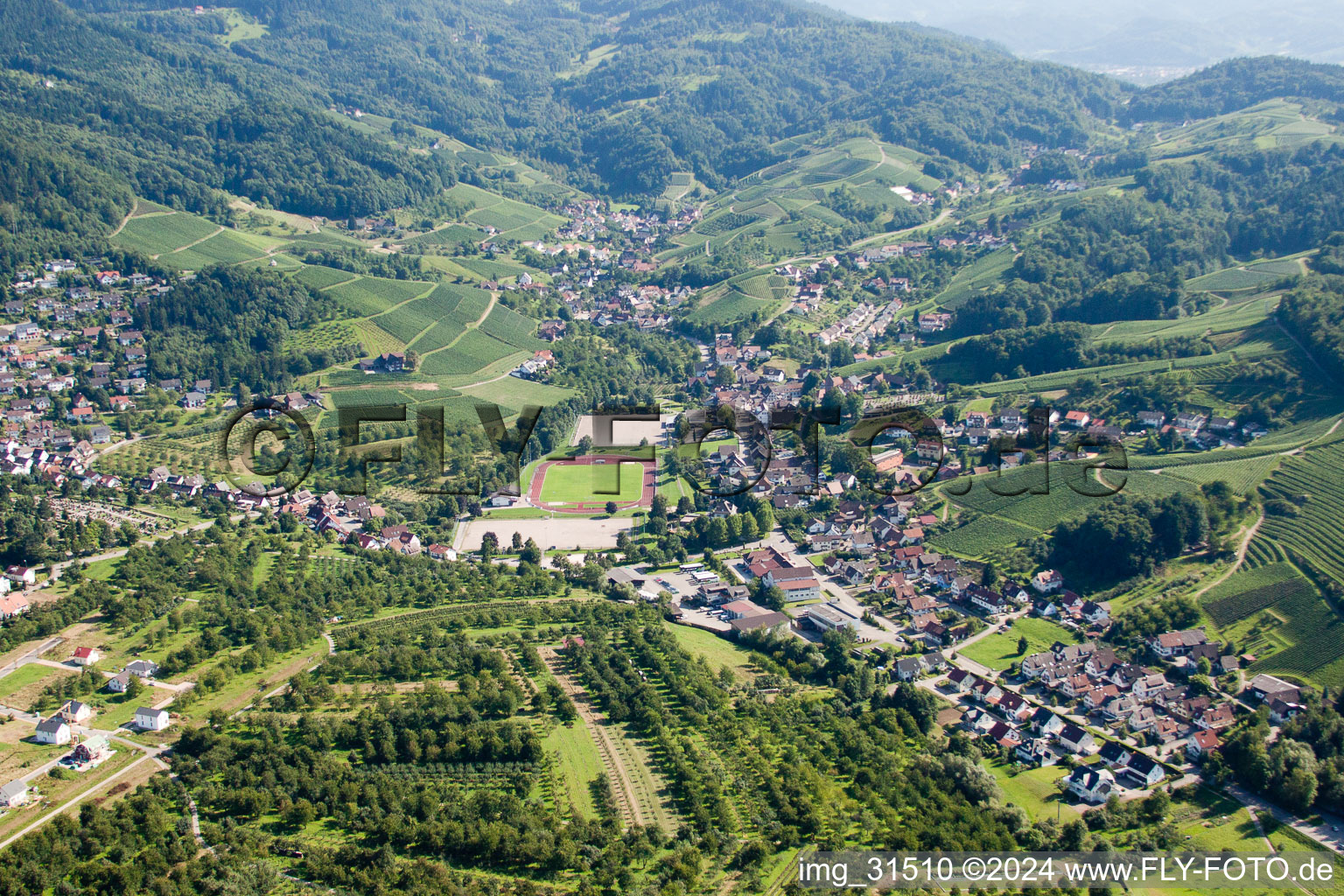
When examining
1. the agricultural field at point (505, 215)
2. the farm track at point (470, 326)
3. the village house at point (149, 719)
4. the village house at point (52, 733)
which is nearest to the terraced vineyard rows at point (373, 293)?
the farm track at point (470, 326)

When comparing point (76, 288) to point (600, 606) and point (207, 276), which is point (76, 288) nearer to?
point (207, 276)

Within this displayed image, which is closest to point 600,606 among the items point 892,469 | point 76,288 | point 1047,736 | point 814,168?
point 1047,736

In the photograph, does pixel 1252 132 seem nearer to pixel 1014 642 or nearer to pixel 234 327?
pixel 1014 642

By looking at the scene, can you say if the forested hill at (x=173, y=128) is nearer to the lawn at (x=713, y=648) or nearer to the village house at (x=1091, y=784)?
the lawn at (x=713, y=648)

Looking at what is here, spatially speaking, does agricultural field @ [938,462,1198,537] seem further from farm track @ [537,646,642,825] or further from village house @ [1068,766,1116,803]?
farm track @ [537,646,642,825]

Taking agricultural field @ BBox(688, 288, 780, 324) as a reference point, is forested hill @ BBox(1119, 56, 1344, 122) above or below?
above

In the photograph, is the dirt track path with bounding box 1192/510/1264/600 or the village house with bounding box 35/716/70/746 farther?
the dirt track path with bounding box 1192/510/1264/600

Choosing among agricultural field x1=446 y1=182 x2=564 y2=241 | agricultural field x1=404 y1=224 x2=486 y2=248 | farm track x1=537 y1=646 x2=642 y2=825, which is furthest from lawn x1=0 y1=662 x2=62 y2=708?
agricultural field x1=446 y1=182 x2=564 y2=241
